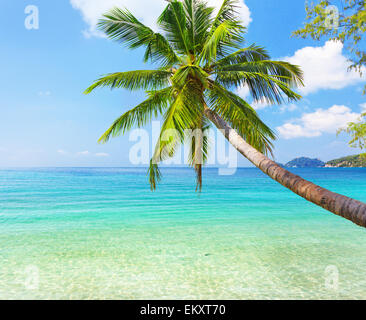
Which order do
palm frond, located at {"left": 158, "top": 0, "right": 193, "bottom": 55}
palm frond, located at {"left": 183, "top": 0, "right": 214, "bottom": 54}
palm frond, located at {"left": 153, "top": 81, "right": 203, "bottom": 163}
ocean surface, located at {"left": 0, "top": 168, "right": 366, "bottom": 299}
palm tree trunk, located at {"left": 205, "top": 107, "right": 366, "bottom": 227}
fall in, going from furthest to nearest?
palm frond, located at {"left": 183, "top": 0, "right": 214, "bottom": 54}
palm frond, located at {"left": 158, "top": 0, "right": 193, "bottom": 55}
ocean surface, located at {"left": 0, "top": 168, "right": 366, "bottom": 299}
palm frond, located at {"left": 153, "top": 81, "right": 203, "bottom": 163}
palm tree trunk, located at {"left": 205, "top": 107, "right": 366, "bottom": 227}

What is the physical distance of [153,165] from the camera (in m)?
6.47

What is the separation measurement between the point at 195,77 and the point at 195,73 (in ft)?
0.52

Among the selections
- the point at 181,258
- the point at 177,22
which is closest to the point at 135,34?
the point at 177,22

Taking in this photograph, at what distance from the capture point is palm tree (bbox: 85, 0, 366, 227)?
5785mm

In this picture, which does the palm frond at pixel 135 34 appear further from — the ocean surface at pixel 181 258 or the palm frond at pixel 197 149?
the ocean surface at pixel 181 258

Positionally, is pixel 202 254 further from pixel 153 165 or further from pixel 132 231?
pixel 132 231

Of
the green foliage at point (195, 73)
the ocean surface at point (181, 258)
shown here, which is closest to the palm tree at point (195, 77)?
the green foliage at point (195, 73)

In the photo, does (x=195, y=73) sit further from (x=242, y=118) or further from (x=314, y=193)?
(x=314, y=193)

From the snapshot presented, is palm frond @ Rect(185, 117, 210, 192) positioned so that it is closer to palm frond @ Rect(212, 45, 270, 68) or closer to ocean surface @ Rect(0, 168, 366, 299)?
palm frond @ Rect(212, 45, 270, 68)

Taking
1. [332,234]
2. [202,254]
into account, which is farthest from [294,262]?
[332,234]

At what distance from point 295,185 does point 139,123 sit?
453 centimetres

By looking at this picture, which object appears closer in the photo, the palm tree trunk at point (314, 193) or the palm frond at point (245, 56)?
the palm tree trunk at point (314, 193)

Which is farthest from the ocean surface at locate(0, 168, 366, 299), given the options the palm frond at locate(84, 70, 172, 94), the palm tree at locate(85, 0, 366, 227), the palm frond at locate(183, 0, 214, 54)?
the palm frond at locate(183, 0, 214, 54)

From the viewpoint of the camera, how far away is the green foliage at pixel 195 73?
6188 mm
